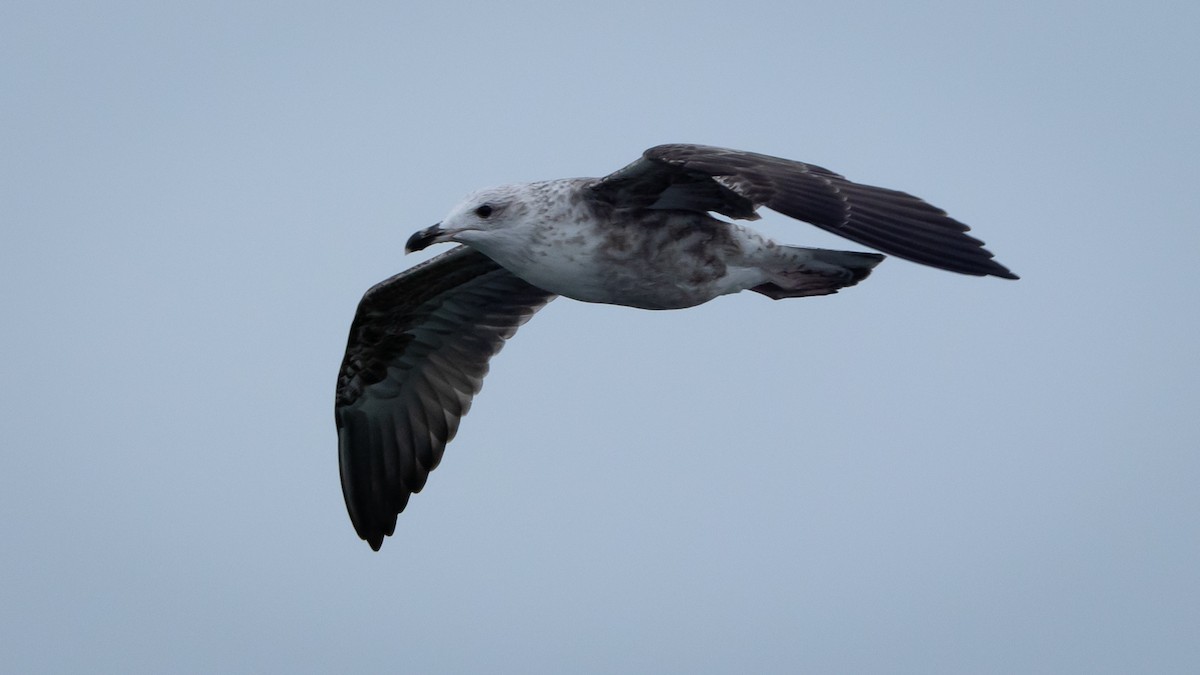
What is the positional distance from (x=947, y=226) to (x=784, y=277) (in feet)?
5.87

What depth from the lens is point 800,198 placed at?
9.88 meters

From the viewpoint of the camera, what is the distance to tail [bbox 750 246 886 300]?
1138cm

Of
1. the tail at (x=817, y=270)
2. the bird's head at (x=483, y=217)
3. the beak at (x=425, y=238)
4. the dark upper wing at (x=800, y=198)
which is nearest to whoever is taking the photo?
the dark upper wing at (x=800, y=198)

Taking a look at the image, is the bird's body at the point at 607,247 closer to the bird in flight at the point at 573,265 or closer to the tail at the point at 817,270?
the bird in flight at the point at 573,265

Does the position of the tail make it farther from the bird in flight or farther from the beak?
the beak

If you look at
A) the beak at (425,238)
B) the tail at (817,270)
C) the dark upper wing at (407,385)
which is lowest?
the dark upper wing at (407,385)

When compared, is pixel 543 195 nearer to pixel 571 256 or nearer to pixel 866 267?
pixel 571 256

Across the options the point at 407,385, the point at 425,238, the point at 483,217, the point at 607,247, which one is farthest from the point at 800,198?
the point at 407,385

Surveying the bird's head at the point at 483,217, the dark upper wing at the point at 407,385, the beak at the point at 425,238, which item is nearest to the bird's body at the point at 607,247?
the bird's head at the point at 483,217

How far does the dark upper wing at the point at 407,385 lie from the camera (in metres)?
13.0

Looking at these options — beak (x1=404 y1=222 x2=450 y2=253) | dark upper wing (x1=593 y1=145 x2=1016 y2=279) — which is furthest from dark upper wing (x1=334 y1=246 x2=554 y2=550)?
dark upper wing (x1=593 y1=145 x2=1016 y2=279)

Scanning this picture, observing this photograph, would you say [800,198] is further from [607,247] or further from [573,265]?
[573,265]

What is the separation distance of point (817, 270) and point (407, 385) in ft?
11.9

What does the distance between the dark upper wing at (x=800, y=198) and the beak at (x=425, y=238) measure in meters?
1.01
